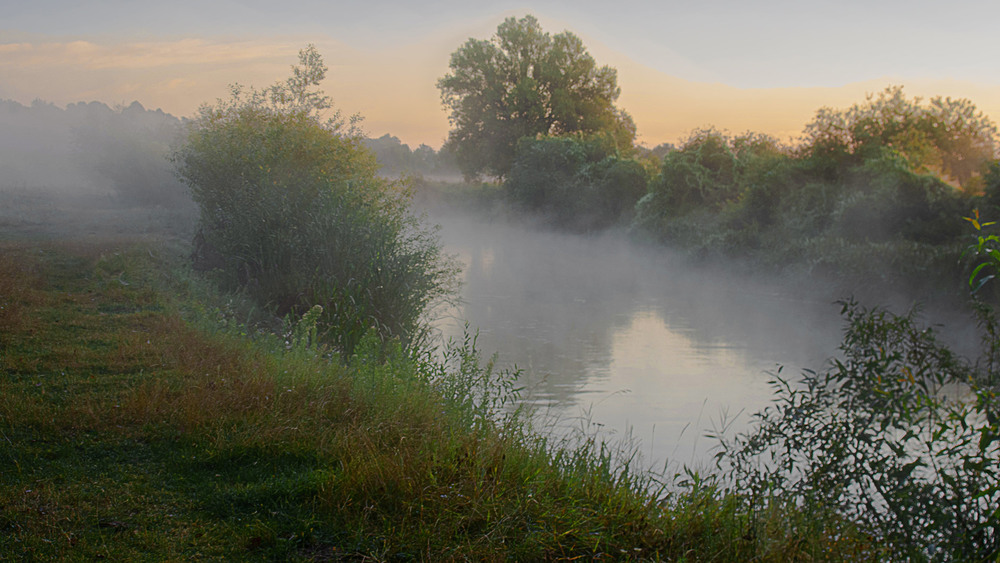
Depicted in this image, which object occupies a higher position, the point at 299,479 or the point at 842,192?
the point at 842,192

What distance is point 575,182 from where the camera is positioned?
1299 inches

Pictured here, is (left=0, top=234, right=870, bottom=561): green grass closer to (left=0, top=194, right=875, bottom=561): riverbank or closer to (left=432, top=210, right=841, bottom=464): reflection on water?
(left=0, top=194, right=875, bottom=561): riverbank

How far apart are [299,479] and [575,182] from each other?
3042 centimetres

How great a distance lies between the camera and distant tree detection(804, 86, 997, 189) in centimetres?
1700

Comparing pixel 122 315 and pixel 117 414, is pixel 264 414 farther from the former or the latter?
pixel 122 315

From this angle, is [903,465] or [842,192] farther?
[842,192]

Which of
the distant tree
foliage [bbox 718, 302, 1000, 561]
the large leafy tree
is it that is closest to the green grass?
foliage [bbox 718, 302, 1000, 561]

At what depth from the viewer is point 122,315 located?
7621mm

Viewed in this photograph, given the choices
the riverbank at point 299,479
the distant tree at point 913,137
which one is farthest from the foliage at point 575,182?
the riverbank at point 299,479

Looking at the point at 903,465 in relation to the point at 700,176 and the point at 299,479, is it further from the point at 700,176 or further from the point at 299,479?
the point at 700,176

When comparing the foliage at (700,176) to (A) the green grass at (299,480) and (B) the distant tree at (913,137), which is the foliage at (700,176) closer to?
(B) the distant tree at (913,137)

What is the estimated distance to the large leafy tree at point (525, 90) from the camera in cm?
4238

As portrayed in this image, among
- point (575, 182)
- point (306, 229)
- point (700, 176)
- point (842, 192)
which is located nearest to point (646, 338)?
point (306, 229)

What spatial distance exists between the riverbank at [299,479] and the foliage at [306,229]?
2.70 metres
